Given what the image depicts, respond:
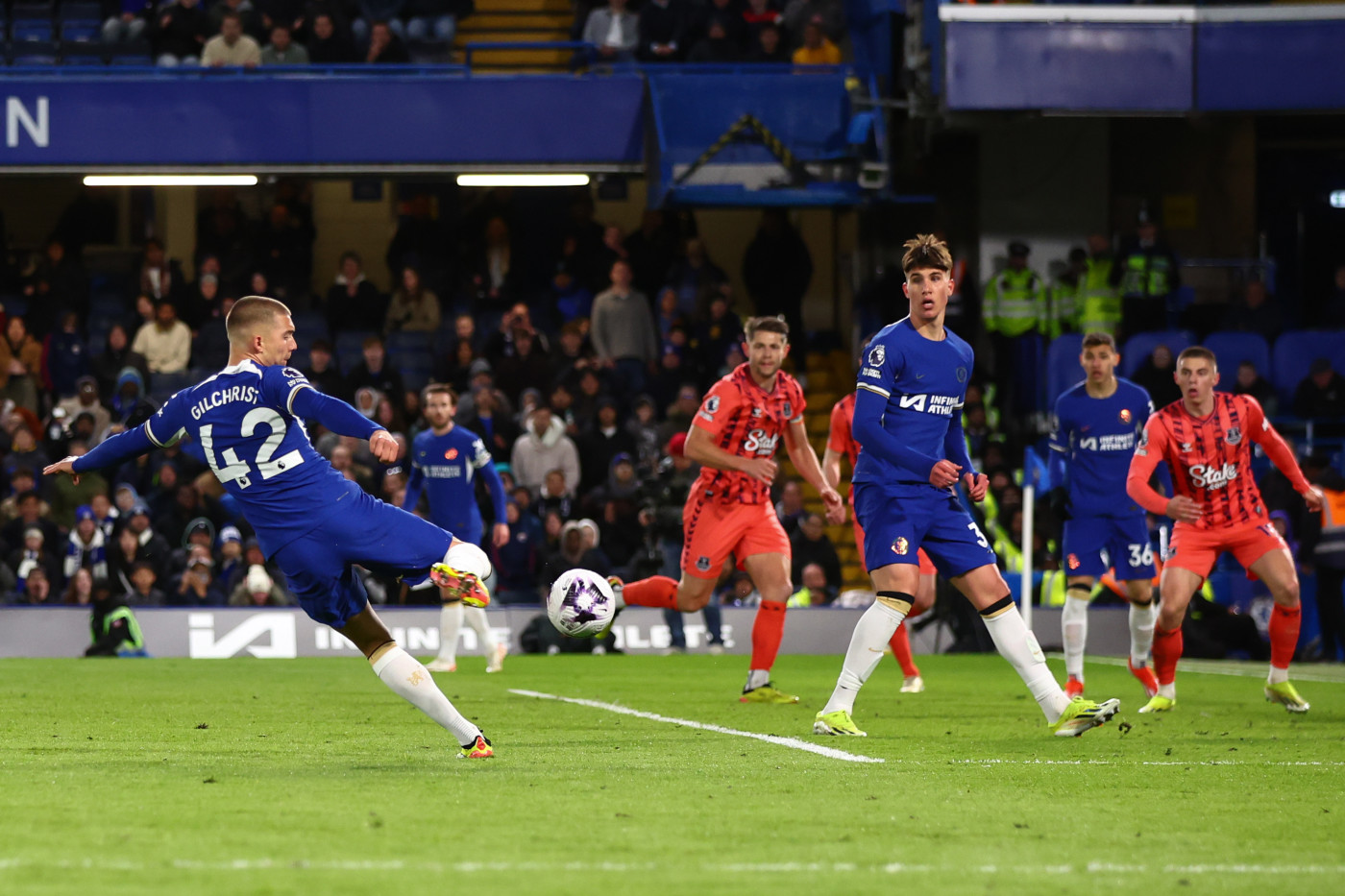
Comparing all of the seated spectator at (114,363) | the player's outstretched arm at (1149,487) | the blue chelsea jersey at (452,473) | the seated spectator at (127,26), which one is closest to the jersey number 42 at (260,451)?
the player's outstretched arm at (1149,487)

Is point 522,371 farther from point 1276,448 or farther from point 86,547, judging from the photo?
point 1276,448

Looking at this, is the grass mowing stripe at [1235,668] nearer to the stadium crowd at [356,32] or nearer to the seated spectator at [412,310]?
the stadium crowd at [356,32]

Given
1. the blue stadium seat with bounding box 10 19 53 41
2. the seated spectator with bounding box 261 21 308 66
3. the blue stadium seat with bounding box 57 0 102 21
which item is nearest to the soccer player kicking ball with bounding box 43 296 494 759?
the seated spectator with bounding box 261 21 308 66

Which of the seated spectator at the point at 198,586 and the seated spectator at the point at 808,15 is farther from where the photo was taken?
the seated spectator at the point at 808,15

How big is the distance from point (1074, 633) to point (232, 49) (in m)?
15.0

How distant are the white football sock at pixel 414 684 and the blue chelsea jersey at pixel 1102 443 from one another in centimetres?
620

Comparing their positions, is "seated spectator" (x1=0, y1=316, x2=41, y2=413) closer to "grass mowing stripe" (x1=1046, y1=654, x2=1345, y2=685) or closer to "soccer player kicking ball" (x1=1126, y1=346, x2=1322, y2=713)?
"grass mowing stripe" (x1=1046, y1=654, x2=1345, y2=685)

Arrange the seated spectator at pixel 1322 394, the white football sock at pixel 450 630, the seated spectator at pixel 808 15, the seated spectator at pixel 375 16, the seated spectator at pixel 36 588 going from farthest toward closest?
the seated spectator at pixel 808 15 → the seated spectator at pixel 375 16 → the seated spectator at pixel 1322 394 → the seated spectator at pixel 36 588 → the white football sock at pixel 450 630

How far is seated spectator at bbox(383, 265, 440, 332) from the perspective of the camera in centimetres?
2450

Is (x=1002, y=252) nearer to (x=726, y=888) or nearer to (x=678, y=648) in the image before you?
(x=678, y=648)

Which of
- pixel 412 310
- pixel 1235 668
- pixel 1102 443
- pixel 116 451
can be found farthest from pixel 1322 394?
pixel 116 451

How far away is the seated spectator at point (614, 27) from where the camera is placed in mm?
24469

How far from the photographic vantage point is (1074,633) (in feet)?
42.3

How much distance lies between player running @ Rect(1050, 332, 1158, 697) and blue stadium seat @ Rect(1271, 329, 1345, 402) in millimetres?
9373
